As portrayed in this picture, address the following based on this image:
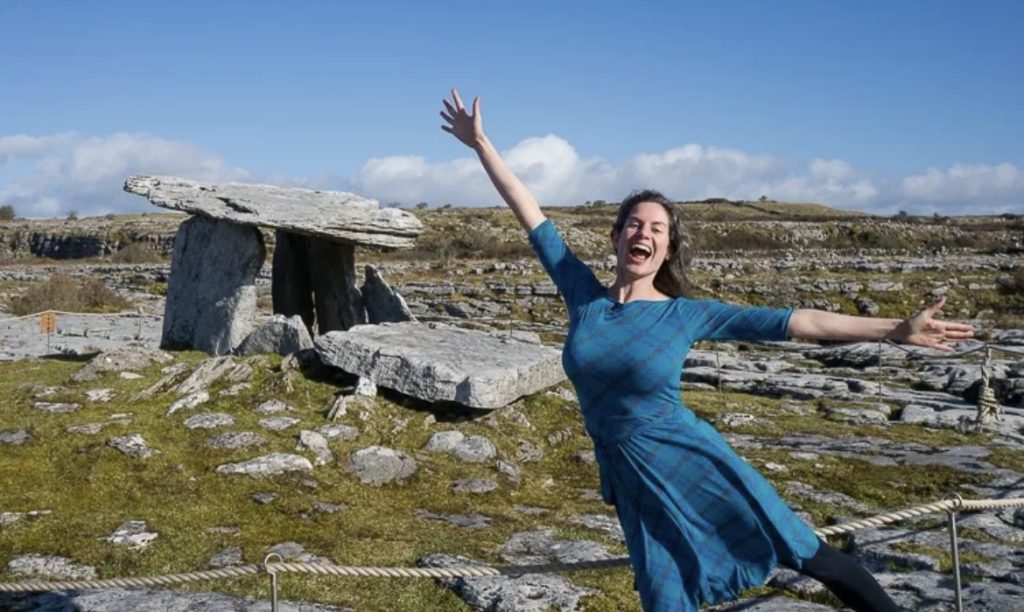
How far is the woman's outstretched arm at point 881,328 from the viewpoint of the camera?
4207 millimetres

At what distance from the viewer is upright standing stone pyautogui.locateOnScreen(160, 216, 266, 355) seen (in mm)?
17297

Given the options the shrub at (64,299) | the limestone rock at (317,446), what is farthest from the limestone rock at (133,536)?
the shrub at (64,299)

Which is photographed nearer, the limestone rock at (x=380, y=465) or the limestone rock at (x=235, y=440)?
the limestone rock at (x=380, y=465)

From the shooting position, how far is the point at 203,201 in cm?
1722

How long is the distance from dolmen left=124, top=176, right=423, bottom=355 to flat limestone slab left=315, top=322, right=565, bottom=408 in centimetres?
302

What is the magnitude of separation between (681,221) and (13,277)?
4371cm

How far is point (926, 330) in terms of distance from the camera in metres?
4.20

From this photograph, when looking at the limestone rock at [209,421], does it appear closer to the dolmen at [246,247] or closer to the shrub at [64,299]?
the dolmen at [246,247]

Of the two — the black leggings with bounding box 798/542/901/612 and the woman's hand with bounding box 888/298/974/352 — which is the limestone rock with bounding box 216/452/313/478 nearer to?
the black leggings with bounding box 798/542/901/612

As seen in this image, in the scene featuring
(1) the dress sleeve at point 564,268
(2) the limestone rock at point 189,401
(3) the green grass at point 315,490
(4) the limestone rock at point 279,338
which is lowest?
(3) the green grass at point 315,490

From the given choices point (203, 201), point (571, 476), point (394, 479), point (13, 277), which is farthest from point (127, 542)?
point (13, 277)

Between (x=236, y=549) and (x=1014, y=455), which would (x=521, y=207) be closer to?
(x=236, y=549)

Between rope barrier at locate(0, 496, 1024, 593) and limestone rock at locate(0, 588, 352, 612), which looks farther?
limestone rock at locate(0, 588, 352, 612)

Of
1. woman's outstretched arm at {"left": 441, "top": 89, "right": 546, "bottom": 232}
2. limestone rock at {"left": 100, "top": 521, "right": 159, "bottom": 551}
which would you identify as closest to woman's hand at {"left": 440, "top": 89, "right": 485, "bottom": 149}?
woman's outstretched arm at {"left": 441, "top": 89, "right": 546, "bottom": 232}
